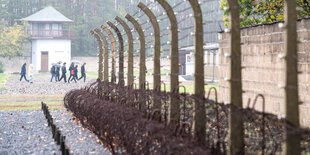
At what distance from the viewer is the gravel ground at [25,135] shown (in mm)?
8742

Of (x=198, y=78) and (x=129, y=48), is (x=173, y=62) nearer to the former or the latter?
(x=198, y=78)

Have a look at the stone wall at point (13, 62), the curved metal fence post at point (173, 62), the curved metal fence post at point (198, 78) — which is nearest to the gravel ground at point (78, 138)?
the curved metal fence post at point (173, 62)

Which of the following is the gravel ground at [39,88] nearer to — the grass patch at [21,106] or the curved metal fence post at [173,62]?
the grass patch at [21,106]

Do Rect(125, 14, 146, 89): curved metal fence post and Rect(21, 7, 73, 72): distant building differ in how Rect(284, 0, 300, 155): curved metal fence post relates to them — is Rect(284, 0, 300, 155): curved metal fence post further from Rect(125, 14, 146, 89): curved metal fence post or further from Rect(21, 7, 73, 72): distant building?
Rect(21, 7, 73, 72): distant building

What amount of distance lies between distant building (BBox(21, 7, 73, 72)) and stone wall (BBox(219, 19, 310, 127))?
55.1 metres

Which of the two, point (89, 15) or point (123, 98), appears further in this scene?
point (89, 15)

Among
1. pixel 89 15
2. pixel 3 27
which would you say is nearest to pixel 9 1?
pixel 3 27

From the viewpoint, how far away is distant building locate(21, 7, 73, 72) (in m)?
65.1

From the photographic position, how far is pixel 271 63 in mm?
10219

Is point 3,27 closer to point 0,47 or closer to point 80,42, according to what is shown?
point 0,47

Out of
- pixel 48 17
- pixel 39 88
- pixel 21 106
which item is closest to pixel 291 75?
pixel 21 106

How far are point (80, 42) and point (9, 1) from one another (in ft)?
39.3

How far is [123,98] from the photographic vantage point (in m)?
9.84

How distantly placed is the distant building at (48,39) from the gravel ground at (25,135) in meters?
51.0
